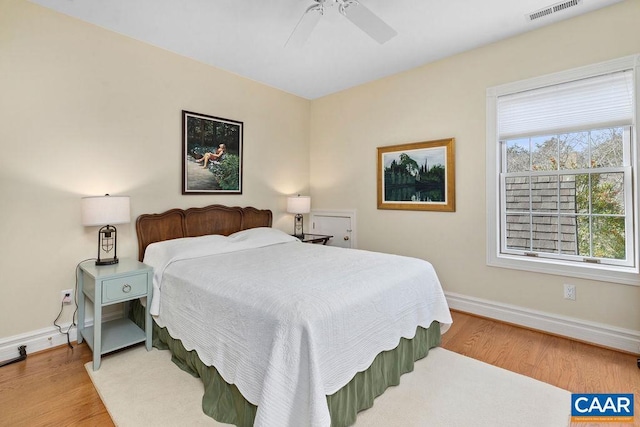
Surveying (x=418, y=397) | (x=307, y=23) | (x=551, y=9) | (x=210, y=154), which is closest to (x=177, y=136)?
(x=210, y=154)

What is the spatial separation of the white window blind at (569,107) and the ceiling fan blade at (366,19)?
1501 mm

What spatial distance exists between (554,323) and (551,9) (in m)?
2.62

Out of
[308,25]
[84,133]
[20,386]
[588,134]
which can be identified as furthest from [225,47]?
[588,134]

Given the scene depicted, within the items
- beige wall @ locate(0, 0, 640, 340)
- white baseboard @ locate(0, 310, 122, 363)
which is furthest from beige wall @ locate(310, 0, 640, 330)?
white baseboard @ locate(0, 310, 122, 363)

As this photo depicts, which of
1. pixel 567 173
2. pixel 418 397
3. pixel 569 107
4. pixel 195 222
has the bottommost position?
pixel 418 397

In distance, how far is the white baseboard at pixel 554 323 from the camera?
2379 millimetres

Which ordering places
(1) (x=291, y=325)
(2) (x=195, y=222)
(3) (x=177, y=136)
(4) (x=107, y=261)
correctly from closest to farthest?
(1) (x=291, y=325), (4) (x=107, y=261), (3) (x=177, y=136), (2) (x=195, y=222)

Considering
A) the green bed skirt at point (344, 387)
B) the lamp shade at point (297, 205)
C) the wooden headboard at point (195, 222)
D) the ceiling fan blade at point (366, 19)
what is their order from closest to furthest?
the green bed skirt at point (344, 387)
the ceiling fan blade at point (366, 19)
the wooden headboard at point (195, 222)
the lamp shade at point (297, 205)

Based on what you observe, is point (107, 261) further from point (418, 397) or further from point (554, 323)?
point (554, 323)

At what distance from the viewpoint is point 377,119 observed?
12.7ft

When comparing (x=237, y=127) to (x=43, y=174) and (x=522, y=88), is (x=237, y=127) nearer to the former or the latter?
(x=43, y=174)

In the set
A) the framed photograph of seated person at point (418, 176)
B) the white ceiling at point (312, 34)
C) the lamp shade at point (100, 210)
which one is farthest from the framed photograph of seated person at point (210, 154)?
the framed photograph of seated person at point (418, 176)

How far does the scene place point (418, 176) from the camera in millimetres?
3537

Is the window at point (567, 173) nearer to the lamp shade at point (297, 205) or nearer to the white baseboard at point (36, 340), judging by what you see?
the lamp shade at point (297, 205)
